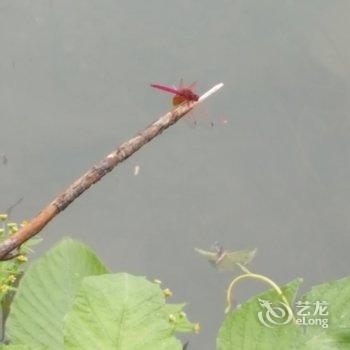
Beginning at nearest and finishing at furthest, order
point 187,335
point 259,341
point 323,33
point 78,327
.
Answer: point 78,327, point 259,341, point 187,335, point 323,33

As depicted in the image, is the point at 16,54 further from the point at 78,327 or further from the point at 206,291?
the point at 78,327

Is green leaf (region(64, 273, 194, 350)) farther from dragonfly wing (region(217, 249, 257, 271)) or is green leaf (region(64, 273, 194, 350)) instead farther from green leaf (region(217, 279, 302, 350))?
dragonfly wing (region(217, 249, 257, 271))

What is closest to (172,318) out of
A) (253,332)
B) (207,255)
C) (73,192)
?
(253,332)

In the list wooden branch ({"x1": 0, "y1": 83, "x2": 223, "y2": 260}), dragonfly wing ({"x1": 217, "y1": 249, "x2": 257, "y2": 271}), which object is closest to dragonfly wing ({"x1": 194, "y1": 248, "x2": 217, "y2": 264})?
dragonfly wing ({"x1": 217, "y1": 249, "x2": 257, "y2": 271})

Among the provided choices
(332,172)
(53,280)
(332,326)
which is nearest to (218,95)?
(332,172)

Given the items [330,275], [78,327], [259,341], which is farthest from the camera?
[330,275]

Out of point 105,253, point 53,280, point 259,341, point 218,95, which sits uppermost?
point 218,95
